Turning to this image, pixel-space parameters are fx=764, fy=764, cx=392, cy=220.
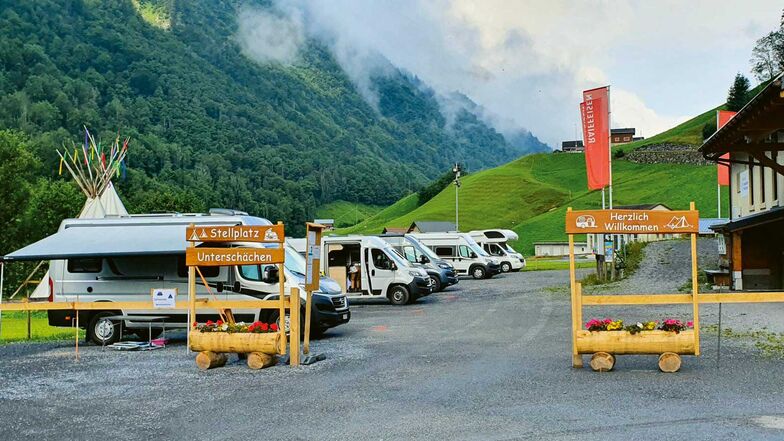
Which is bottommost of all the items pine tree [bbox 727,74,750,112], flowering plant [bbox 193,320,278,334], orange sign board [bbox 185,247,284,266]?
flowering plant [bbox 193,320,278,334]

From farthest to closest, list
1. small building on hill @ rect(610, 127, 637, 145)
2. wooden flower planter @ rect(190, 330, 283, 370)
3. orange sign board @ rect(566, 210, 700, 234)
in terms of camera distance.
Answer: small building on hill @ rect(610, 127, 637, 145), wooden flower planter @ rect(190, 330, 283, 370), orange sign board @ rect(566, 210, 700, 234)

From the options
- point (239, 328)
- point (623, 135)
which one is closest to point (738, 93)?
point (623, 135)

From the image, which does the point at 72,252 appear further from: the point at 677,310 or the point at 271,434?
the point at 677,310

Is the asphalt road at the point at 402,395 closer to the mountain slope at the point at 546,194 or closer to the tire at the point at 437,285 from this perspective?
the tire at the point at 437,285

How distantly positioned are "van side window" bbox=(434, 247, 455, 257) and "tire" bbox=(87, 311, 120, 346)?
2612 centimetres

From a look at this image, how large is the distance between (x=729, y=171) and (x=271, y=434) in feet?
102

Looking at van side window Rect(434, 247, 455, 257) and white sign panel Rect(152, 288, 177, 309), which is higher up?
van side window Rect(434, 247, 455, 257)

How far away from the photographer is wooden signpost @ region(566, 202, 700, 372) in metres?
11.3

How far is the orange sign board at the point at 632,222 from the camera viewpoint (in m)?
11.9

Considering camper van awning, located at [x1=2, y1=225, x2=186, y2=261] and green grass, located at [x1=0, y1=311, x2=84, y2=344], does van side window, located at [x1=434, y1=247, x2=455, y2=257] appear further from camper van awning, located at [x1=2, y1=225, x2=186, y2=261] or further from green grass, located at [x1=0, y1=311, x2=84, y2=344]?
camper van awning, located at [x1=2, y1=225, x2=186, y2=261]

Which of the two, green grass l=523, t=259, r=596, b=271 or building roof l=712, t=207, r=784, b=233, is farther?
green grass l=523, t=259, r=596, b=271

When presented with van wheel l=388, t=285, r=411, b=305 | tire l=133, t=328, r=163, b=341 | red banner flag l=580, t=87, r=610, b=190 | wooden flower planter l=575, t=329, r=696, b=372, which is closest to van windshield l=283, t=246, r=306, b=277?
tire l=133, t=328, r=163, b=341

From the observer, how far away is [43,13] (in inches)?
7219

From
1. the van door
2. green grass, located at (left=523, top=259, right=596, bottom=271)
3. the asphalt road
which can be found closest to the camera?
the asphalt road
